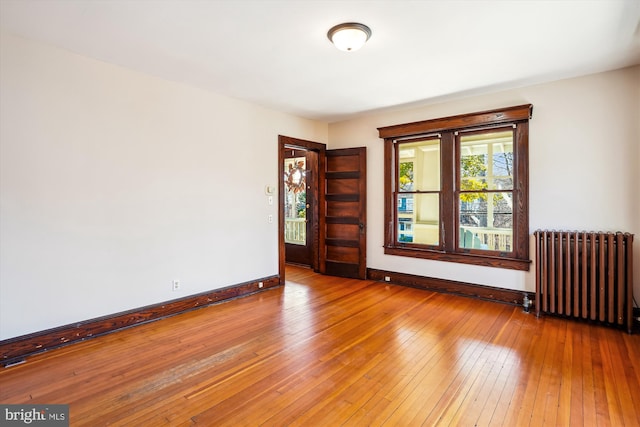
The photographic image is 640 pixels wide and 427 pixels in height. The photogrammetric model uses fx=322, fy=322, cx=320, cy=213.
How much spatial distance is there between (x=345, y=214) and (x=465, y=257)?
6.70 ft

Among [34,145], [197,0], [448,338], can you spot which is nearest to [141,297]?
[34,145]

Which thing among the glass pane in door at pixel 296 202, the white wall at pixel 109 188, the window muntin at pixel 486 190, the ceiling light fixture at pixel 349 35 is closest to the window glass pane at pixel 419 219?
the window muntin at pixel 486 190

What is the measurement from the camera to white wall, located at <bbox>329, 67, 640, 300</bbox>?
343 centimetres

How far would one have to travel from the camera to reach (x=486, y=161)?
439 cm

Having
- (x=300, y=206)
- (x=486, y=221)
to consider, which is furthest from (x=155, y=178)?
(x=486, y=221)

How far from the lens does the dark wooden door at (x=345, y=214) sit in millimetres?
5477

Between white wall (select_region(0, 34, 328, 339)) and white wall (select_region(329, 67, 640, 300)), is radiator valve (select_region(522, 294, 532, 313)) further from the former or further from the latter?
white wall (select_region(0, 34, 328, 339))

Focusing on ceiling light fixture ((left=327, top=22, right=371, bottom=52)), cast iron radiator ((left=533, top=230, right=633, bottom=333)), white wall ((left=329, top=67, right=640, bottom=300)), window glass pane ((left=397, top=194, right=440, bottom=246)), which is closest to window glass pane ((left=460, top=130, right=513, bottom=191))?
white wall ((left=329, top=67, right=640, bottom=300))

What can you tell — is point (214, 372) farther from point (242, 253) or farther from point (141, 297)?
point (242, 253)

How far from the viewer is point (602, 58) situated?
10.5ft

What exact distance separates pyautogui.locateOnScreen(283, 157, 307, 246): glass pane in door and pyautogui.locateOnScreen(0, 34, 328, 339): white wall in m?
2.15

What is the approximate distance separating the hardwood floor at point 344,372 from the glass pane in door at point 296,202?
Result: 3.12m

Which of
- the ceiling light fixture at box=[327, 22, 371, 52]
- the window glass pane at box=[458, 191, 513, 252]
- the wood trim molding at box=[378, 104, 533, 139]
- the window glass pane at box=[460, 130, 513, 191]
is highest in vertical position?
the ceiling light fixture at box=[327, 22, 371, 52]

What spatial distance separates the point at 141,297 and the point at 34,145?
1759 mm
